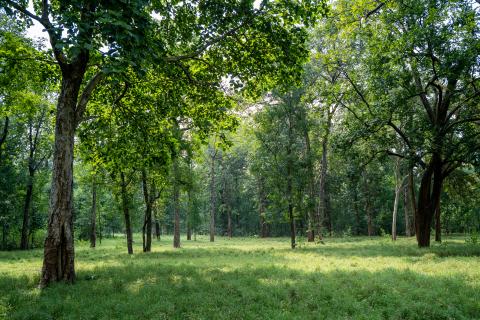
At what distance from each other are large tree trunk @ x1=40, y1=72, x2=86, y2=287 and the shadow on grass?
2.22 ft

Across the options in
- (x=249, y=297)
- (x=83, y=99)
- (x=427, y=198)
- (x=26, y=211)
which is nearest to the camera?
(x=249, y=297)

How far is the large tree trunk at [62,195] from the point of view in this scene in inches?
421

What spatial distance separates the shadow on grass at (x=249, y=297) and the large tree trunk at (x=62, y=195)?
676 mm

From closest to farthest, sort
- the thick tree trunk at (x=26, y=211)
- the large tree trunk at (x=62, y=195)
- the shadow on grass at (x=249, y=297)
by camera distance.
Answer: the shadow on grass at (x=249, y=297), the large tree trunk at (x=62, y=195), the thick tree trunk at (x=26, y=211)

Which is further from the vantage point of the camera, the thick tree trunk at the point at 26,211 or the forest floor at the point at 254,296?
the thick tree trunk at the point at 26,211

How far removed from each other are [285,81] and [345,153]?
1162 centimetres

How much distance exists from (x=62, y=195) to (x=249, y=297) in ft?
21.8

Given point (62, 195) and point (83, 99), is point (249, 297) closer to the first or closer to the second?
point (62, 195)

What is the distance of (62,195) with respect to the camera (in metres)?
10.9

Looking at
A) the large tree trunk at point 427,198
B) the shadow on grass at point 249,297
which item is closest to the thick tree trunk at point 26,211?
the shadow on grass at point 249,297

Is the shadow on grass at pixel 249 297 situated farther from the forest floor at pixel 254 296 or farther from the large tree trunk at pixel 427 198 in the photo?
the large tree trunk at pixel 427 198

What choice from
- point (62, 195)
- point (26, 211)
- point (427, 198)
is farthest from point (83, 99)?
point (26, 211)

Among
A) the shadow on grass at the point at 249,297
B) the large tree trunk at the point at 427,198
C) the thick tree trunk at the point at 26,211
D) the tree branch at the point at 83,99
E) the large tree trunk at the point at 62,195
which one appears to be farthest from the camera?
the thick tree trunk at the point at 26,211

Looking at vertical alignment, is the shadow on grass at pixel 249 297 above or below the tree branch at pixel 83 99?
below
